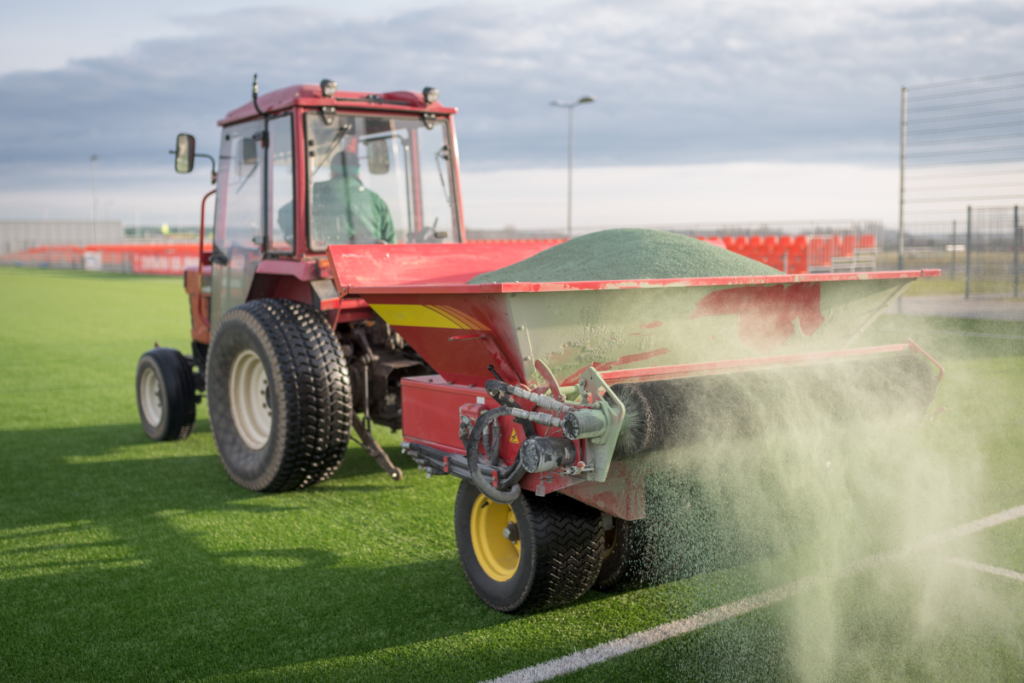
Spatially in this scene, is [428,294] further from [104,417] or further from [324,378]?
[104,417]

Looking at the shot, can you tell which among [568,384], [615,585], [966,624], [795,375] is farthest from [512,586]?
[966,624]

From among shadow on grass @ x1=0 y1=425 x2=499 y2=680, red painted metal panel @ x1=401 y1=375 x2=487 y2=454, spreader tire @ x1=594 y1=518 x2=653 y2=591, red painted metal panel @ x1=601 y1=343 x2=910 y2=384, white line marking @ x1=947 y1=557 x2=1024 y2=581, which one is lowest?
shadow on grass @ x1=0 y1=425 x2=499 y2=680

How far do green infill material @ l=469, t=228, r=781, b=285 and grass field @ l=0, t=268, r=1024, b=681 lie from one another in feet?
4.63

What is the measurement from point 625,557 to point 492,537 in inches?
23.0

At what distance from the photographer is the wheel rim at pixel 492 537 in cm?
363

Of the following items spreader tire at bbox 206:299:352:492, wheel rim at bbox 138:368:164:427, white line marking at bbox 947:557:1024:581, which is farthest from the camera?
wheel rim at bbox 138:368:164:427

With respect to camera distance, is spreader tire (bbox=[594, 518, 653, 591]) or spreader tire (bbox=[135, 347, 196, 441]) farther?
spreader tire (bbox=[135, 347, 196, 441])

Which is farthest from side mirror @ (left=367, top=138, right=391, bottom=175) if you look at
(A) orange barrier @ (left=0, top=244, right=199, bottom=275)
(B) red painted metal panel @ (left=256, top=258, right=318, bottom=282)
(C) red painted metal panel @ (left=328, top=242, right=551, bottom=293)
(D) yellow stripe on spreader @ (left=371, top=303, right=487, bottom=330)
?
(A) orange barrier @ (left=0, top=244, right=199, bottom=275)

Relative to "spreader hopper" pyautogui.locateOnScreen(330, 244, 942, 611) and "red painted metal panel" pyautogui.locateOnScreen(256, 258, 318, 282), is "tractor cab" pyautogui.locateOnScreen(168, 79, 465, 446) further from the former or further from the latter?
"spreader hopper" pyautogui.locateOnScreen(330, 244, 942, 611)

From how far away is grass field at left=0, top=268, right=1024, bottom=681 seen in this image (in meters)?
3.10

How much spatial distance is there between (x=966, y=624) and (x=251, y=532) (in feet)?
11.4

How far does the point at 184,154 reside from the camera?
6.01m

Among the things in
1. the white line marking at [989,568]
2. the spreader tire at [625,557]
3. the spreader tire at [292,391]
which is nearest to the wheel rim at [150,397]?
the spreader tire at [292,391]

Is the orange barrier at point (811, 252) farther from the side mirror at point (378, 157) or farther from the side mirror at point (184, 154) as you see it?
the side mirror at point (184, 154)
